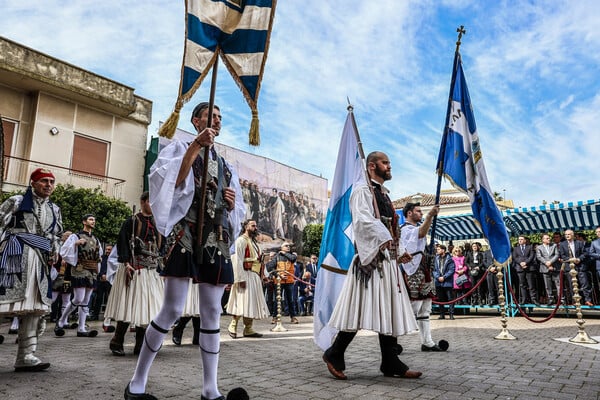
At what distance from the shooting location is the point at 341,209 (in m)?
5.46

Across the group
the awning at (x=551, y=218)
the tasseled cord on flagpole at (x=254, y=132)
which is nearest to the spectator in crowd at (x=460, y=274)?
the awning at (x=551, y=218)

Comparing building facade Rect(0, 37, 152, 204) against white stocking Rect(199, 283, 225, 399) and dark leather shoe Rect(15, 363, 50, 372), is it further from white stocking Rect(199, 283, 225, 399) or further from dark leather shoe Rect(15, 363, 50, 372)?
white stocking Rect(199, 283, 225, 399)

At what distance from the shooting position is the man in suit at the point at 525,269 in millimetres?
13405

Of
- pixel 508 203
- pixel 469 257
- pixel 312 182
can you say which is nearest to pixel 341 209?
pixel 469 257

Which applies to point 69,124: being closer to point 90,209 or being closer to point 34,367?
point 90,209

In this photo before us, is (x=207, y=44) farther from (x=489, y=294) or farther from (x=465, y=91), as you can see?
(x=489, y=294)

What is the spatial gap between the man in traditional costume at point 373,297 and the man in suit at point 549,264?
1045cm

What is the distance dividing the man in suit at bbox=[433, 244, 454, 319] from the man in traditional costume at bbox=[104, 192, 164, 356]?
10.0 meters

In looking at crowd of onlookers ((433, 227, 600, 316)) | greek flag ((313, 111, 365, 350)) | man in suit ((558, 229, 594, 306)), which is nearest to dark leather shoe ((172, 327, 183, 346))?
greek flag ((313, 111, 365, 350))

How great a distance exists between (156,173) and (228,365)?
2.82m

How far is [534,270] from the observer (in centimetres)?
1344

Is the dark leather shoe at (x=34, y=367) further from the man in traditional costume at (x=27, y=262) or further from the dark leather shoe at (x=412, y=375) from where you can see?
the dark leather shoe at (x=412, y=375)

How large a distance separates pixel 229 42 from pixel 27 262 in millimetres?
3136

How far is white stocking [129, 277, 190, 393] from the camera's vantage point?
3102mm
